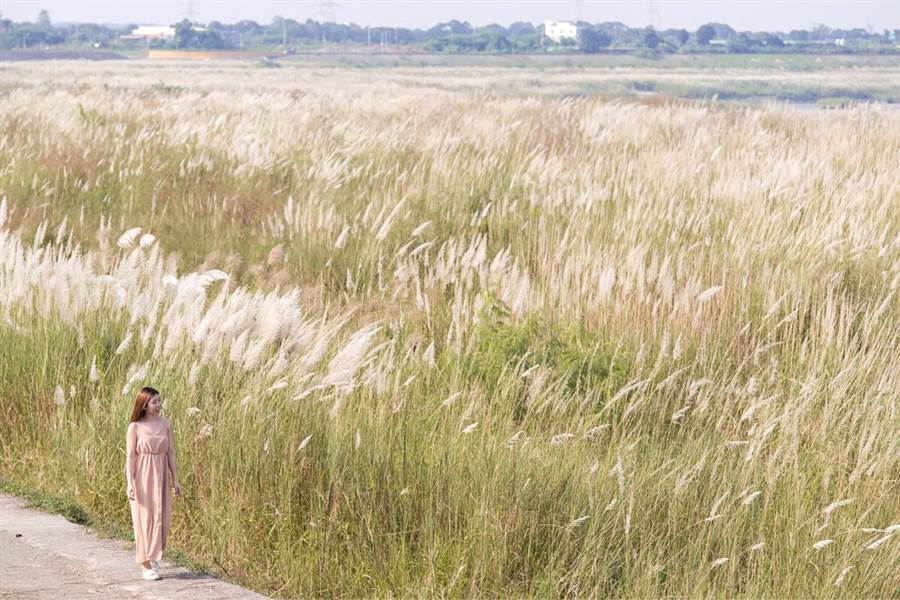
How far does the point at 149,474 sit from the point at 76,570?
1.53 feet

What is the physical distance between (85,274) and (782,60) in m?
165

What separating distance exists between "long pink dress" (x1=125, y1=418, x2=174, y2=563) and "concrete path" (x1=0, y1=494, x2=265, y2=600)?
0.40 ft

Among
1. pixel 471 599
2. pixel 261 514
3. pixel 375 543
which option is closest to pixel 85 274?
pixel 261 514

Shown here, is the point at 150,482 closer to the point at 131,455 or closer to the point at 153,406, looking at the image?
the point at 131,455

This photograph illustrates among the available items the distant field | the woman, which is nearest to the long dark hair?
the woman

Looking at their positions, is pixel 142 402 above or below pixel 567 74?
above

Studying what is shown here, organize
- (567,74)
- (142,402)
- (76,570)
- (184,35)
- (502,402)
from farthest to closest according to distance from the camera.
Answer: (184,35), (567,74), (502,402), (76,570), (142,402)

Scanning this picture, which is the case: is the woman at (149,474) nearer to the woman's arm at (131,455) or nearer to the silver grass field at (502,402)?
the woman's arm at (131,455)

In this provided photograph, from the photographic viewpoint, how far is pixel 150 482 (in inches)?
171

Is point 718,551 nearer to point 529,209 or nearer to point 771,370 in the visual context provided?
point 771,370

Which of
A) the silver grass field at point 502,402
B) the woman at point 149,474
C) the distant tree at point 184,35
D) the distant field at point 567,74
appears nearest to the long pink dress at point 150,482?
the woman at point 149,474

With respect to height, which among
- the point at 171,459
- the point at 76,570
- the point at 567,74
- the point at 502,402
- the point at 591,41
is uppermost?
the point at 591,41

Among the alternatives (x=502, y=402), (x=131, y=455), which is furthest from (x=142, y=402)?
(x=502, y=402)

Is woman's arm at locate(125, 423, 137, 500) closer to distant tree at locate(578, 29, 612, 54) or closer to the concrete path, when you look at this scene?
the concrete path
